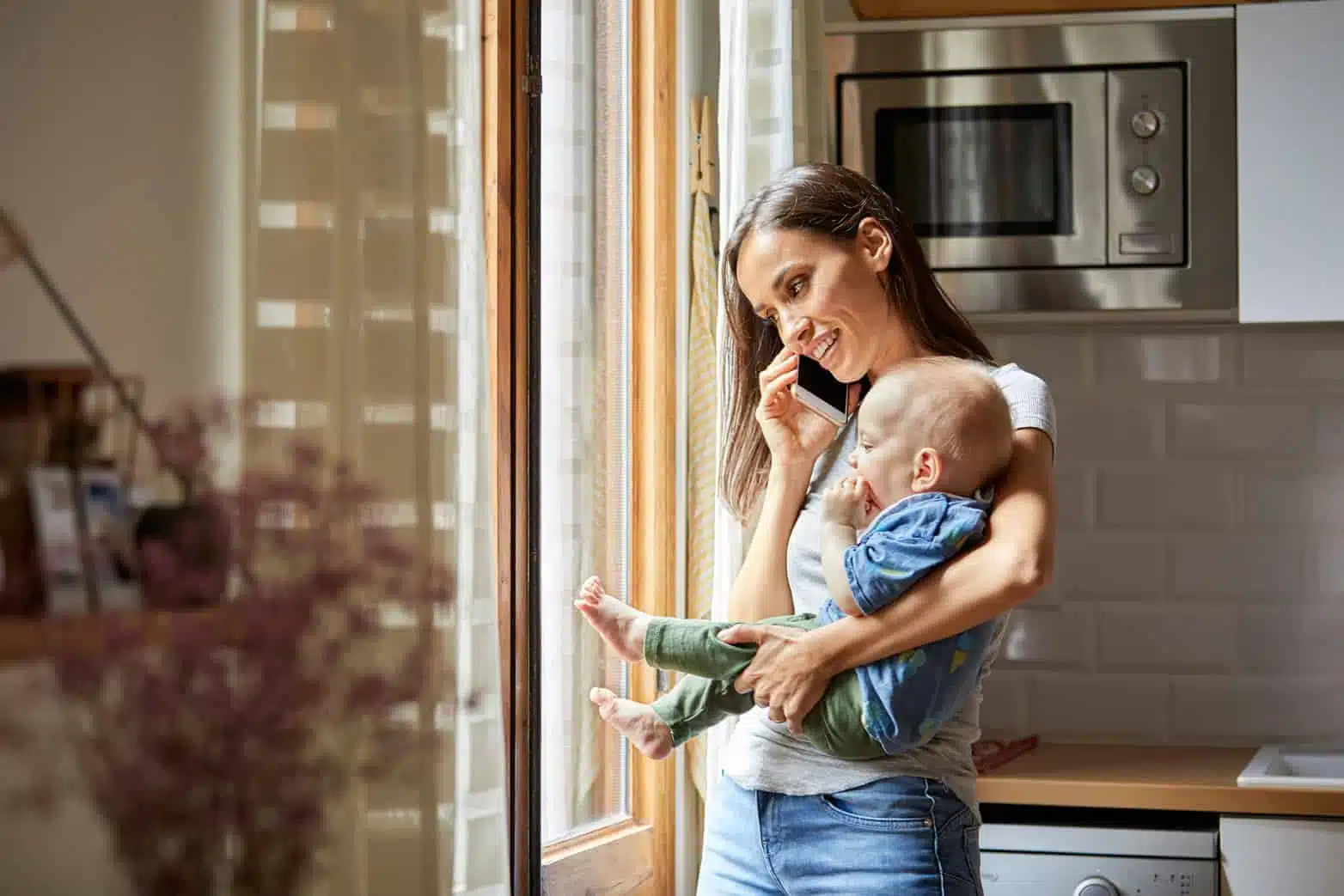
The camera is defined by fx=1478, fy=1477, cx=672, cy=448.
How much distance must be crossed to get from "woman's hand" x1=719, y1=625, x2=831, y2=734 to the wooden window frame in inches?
12.9

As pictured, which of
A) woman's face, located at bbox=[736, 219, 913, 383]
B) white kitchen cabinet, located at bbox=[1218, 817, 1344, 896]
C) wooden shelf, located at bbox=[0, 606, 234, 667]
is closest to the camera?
wooden shelf, located at bbox=[0, 606, 234, 667]

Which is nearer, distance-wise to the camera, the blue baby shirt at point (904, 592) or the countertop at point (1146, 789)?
the blue baby shirt at point (904, 592)

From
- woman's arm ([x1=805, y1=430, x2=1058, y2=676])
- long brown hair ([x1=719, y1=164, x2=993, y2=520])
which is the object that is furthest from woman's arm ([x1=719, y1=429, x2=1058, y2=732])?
long brown hair ([x1=719, y1=164, x2=993, y2=520])

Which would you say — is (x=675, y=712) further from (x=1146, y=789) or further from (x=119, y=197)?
(x=1146, y=789)

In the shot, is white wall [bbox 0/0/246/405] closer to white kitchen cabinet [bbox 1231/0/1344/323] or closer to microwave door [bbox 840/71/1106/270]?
microwave door [bbox 840/71/1106/270]

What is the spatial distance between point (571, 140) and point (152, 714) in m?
1.35

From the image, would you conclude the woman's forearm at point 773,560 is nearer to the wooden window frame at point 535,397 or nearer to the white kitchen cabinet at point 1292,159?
the wooden window frame at point 535,397

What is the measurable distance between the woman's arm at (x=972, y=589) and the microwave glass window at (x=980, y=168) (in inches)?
53.2

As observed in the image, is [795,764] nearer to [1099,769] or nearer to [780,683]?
[780,683]

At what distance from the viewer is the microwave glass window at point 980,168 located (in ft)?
8.77

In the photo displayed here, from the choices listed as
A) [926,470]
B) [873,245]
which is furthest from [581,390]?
[926,470]

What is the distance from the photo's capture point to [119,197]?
0.85 m

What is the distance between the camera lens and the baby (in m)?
1.39

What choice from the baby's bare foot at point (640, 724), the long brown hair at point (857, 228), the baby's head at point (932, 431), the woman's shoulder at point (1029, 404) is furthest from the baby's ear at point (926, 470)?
the baby's bare foot at point (640, 724)
